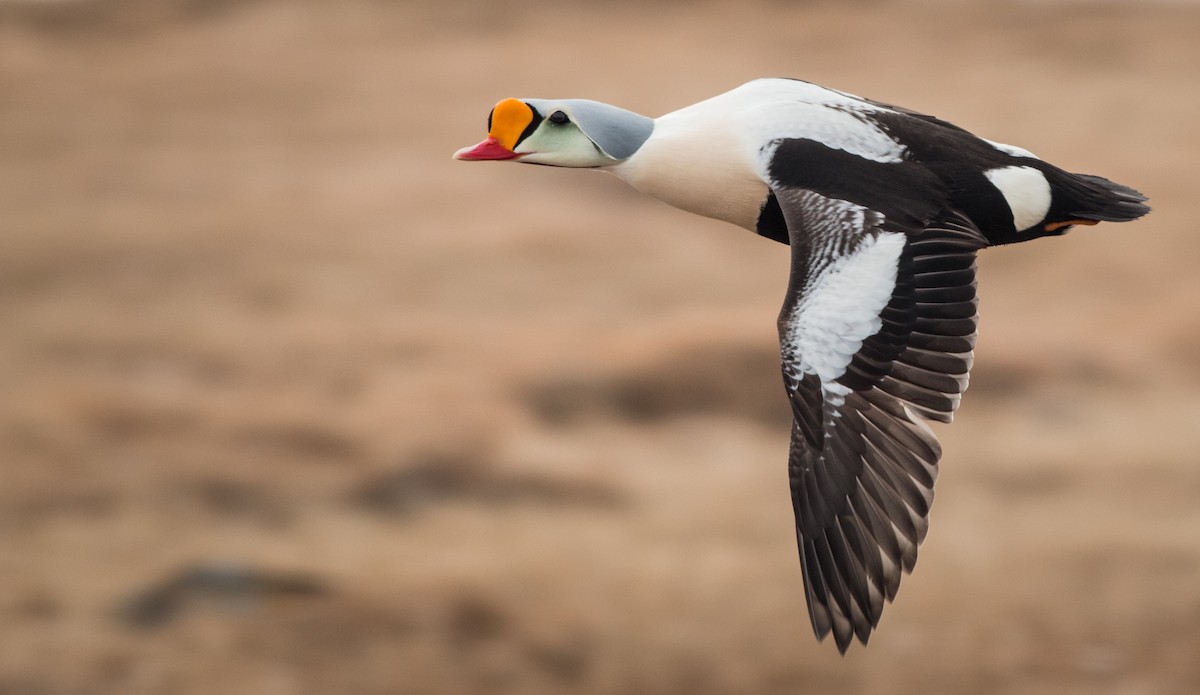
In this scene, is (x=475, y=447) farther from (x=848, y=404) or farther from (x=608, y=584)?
(x=848, y=404)

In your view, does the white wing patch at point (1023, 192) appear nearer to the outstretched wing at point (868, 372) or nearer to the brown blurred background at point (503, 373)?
the outstretched wing at point (868, 372)

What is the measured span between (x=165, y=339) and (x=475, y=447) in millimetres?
8510

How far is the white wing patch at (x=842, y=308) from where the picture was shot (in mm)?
5449

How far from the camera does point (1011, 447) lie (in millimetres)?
32312

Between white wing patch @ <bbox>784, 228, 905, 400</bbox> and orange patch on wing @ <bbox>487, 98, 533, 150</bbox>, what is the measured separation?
1341mm

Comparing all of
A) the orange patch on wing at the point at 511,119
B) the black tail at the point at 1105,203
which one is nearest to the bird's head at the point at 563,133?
the orange patch on wing at the point at 511,119

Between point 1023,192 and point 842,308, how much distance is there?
3.07 ft

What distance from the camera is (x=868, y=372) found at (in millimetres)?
5535

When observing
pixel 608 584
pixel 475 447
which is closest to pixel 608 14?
pixel 475 447

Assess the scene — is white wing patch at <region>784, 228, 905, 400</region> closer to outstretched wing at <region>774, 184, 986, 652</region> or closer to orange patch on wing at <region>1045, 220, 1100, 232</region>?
outstretched wing at <region>774, 184, 986, 652</region>

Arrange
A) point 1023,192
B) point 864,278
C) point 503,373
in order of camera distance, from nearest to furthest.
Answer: point 864,278 → point 1023,192 → point 503,373

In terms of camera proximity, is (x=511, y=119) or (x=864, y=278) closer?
(x=864, y=278)

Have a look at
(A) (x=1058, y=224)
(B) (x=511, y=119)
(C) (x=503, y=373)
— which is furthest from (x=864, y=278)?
(C) (x=503, y=373)

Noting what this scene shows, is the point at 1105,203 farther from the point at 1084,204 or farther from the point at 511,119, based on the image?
the point at 511,119
